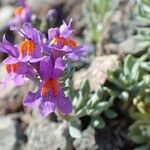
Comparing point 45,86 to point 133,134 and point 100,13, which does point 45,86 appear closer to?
point 133,134

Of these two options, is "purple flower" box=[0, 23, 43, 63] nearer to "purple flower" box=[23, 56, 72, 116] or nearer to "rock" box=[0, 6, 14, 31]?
"purple flower" box=[23, 56, 72, 116]

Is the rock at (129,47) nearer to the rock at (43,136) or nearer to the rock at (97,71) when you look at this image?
the rock at (97,71)

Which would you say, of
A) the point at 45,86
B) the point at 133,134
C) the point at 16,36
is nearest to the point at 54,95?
the point at 45,86

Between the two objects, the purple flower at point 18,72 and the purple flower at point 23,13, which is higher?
the purple flower at point 18,72

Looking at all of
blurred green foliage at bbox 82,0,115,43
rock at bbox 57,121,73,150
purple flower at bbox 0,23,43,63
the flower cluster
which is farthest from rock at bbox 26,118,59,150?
blurred green foliage at bbox 82,0,115,43

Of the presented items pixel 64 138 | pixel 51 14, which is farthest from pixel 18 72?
pixel 51 14

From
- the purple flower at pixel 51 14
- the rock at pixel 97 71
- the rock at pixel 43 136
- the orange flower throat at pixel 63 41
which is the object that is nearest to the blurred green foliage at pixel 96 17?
the rock at pixel 97 71
